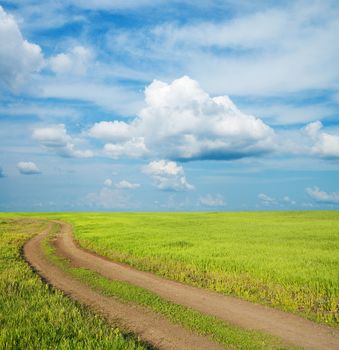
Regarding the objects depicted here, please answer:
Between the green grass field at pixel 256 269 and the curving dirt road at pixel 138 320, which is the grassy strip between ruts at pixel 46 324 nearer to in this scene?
the curving dirt road at pixel 138 320

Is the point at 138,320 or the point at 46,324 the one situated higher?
the point at 46,324

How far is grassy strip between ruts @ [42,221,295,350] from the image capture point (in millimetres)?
9711

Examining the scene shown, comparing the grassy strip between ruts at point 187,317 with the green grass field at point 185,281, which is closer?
the green grass field at point 185,281

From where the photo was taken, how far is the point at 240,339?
390 inches

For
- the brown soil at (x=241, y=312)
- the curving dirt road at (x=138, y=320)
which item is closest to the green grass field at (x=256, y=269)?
the brown soil at (x=241, y=312)

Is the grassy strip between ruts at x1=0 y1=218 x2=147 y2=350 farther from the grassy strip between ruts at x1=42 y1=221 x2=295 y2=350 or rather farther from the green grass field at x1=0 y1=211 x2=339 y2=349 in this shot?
the grassy strip between ruts at x1=42 y1=221 x2=295 y2=350

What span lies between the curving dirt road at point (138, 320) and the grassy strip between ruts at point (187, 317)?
0.34 metres

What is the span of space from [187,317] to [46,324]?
4330mm

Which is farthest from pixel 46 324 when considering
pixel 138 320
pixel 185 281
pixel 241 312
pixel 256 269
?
pixel 256 269

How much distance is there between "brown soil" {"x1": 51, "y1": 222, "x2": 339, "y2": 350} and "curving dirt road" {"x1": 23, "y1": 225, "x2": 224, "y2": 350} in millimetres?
330

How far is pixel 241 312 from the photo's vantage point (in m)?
12.2

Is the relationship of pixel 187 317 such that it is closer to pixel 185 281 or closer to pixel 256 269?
pixel 185 281

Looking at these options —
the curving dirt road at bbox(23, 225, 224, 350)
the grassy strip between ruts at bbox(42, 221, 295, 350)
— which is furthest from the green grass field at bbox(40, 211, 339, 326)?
the curving dirt road at bbox(23, 225, 224, 350)

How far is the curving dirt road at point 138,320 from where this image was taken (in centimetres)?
964
